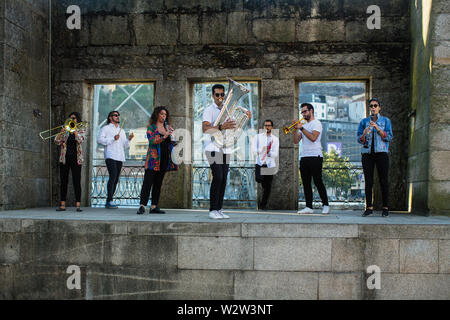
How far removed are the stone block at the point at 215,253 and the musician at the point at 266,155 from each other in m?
3.78

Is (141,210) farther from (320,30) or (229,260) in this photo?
(320,30)

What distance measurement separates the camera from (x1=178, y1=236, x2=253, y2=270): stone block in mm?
5586

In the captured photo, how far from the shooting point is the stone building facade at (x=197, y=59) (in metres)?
9.09

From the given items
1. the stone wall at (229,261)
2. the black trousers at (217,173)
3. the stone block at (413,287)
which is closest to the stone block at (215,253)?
the stone wall at (229,261)

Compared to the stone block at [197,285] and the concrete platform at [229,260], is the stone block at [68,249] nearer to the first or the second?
the concrete platform at [229,260]

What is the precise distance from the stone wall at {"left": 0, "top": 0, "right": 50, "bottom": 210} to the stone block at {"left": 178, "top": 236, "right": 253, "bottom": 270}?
14.0 ft

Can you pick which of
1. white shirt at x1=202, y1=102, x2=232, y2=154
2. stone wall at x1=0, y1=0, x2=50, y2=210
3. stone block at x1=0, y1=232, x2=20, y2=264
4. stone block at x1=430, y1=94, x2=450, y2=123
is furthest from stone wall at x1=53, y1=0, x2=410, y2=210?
stone block at x1=0, y1=232, x2=20, y2=264

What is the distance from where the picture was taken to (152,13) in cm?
985

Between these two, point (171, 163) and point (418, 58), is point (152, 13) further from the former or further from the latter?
point (418, 58)

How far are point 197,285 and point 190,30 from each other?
5.76 meters

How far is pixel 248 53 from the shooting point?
31.6 ft
